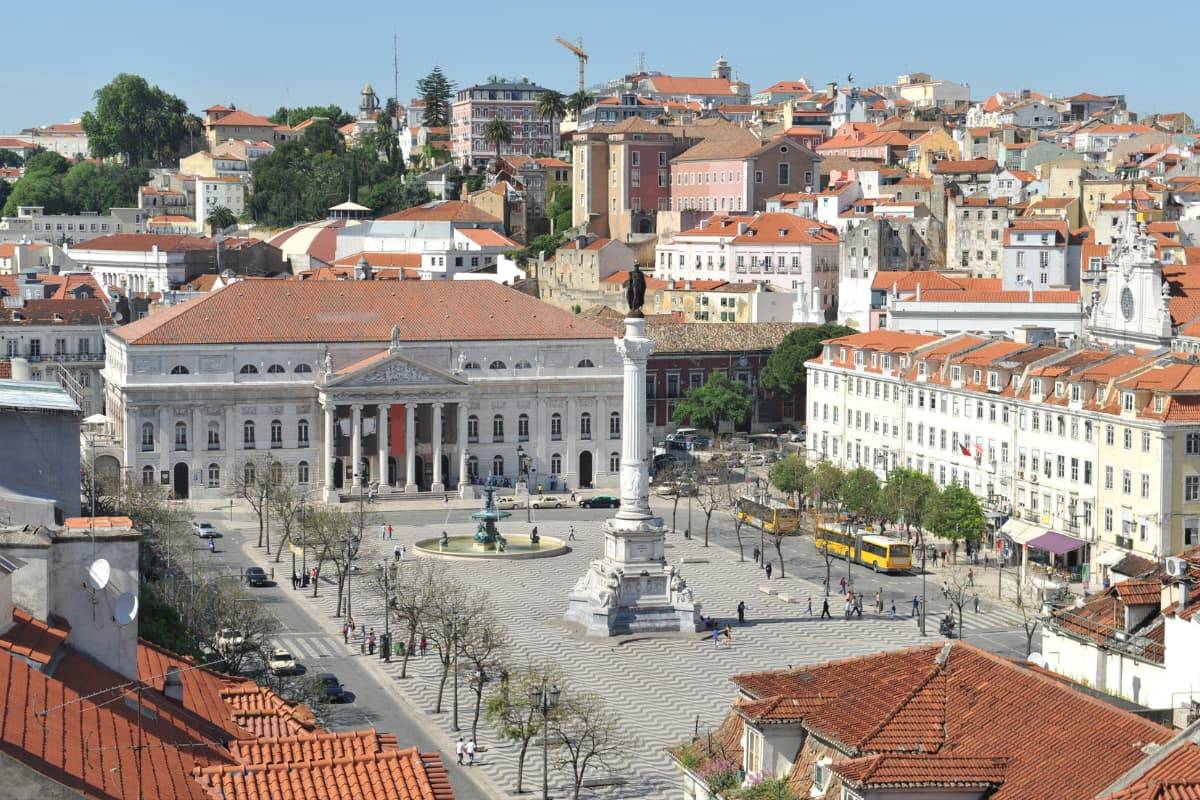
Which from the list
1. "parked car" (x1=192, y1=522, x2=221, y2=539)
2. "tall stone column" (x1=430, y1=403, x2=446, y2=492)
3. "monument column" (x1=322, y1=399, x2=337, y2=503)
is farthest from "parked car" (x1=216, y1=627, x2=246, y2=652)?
"tall stone column" (x1=430, y1=403, x2=446, y2=492)

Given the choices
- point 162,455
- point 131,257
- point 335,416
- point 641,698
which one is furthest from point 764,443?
point 131,257

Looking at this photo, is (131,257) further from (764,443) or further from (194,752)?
(194,752)

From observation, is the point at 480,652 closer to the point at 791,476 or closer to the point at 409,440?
the point at 791,476

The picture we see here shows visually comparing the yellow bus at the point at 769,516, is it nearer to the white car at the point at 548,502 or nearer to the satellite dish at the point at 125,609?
the white car at the point at 548,502

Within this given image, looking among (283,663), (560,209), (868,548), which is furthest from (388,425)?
(560,209)

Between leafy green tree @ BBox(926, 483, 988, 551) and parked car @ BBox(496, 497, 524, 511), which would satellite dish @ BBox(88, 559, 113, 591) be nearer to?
leafy green tree @ BBox(926, 483, 988, 551)

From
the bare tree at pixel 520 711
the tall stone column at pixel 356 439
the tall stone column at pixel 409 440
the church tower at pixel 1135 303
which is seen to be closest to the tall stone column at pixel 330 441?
the tall stone column at pixel 356 439
